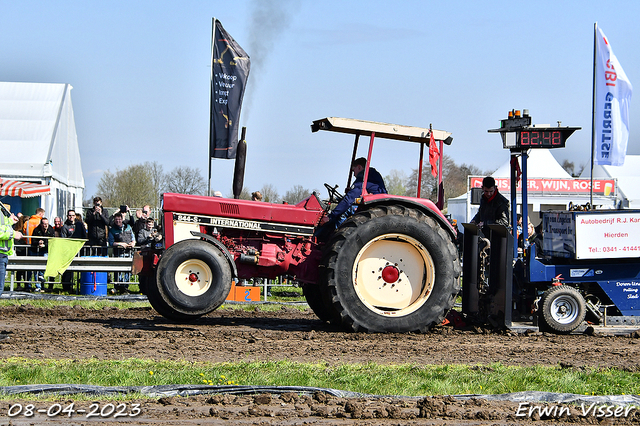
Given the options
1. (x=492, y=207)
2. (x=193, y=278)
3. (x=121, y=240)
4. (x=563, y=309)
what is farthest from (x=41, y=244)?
(x=563, y=309)

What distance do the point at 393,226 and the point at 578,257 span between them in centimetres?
224

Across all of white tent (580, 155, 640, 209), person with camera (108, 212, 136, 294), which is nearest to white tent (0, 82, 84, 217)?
person with camera (108, 212, 136, 294)

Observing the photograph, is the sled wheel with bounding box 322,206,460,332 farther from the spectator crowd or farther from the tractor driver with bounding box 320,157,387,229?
the spectator crowd

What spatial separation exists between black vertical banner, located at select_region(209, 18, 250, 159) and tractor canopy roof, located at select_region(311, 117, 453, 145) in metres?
4.28

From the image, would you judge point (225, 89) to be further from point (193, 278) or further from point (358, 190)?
point (193, 278)

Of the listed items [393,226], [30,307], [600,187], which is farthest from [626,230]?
[600,187]

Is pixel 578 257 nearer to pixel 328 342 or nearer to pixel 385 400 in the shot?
pixel 328 342

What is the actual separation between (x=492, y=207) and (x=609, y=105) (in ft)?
23.1

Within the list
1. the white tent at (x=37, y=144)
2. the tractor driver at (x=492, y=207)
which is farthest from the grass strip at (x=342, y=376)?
the white tent at (x=37, y=144)

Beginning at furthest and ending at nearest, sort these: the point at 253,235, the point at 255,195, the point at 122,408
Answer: the point at 255,195, the point at 253,235, the point at 122,408

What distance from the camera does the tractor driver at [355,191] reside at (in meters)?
8.38

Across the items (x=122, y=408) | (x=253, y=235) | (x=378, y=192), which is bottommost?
(x=122, y=408)

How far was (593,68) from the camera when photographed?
14617mm

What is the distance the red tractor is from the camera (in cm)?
808
